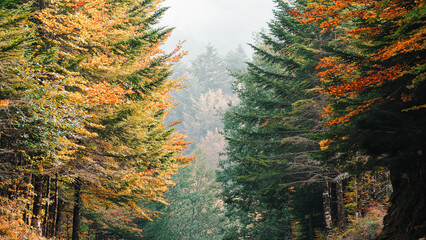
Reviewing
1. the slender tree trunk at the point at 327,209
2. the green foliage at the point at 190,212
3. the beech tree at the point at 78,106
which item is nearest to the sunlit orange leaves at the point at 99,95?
the beech tree at the point at 78,106

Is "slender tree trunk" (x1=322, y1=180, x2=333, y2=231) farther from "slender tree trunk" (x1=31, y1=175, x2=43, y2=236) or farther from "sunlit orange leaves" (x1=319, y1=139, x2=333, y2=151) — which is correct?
"slender tree trunk" (x1=31, y1=175, x2=43, y2=236)

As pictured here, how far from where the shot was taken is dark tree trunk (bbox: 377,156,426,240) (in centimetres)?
470

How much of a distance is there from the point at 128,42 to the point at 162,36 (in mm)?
2604

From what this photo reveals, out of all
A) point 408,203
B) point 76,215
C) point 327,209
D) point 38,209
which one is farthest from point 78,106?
point 327,209

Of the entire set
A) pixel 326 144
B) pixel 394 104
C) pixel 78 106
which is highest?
pixel 78 106

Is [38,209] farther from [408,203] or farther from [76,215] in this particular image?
[408,203]

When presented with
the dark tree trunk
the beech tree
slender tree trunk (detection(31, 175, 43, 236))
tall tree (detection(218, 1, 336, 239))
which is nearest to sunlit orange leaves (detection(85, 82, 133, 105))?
the beech tree

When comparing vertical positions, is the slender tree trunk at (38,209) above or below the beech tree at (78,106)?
below

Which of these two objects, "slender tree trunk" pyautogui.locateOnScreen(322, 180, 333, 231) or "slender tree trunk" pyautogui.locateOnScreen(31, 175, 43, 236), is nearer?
"slender tree trunk" pyautogui.locateOnScreen(31, 175, 43, 236)

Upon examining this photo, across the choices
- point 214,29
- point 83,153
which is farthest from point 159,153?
point 214,29

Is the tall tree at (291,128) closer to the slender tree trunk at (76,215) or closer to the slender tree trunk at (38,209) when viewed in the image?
the slender tree trunk at (76,215)

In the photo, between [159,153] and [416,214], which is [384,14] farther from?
[159,153]

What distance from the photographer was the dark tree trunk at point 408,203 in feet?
15.4

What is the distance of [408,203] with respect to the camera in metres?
5.62
